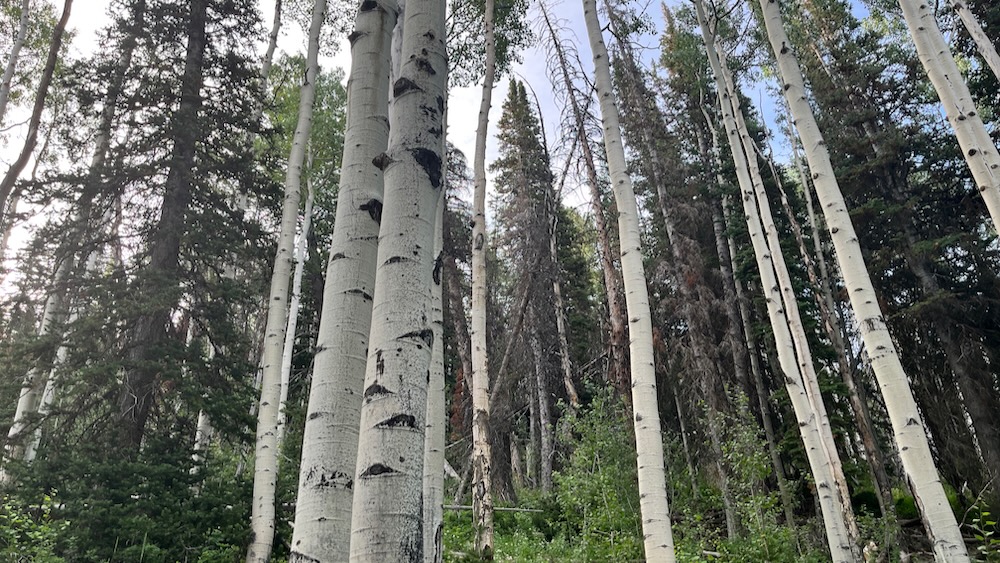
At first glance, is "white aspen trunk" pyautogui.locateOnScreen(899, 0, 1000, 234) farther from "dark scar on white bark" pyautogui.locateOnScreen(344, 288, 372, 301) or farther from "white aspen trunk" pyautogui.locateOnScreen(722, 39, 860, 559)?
"dark scar on white bark" pyautogui.locateOnScreen(344, 288, 372, 301)

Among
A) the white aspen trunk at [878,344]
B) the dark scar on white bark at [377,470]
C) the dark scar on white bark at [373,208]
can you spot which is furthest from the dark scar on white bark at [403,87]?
the white aspen trunk at [878,344]

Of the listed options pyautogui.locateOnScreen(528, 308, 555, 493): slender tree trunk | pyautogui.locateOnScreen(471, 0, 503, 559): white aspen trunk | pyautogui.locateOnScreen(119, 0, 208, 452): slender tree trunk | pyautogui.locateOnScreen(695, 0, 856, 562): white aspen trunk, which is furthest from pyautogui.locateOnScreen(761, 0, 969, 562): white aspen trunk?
pyautogui.locateOnScreen(528, 308, 555, 493): slender tree trunk

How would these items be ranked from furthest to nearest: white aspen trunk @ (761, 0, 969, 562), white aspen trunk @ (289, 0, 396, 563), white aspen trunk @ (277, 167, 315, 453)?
white aspen trunk @ (277, 167, 315, 453), white aspen trunk @ (761, 0, 969, 562), white aspen trunk @ (289, 0, 396, 563)

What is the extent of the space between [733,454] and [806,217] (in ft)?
33.0

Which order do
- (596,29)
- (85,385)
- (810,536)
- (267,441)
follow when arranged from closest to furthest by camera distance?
(596,29) < (267,441) < (85,385) < (810,536)

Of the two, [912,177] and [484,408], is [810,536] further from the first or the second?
[912,177]

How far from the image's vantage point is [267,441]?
252 inches

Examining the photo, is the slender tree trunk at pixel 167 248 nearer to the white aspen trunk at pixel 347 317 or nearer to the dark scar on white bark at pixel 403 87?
the white aspen trunk at pixel 347 317

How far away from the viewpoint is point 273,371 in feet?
21.8

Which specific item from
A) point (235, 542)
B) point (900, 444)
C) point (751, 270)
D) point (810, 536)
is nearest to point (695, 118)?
point (751, 270)

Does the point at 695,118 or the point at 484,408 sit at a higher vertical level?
the point at 695,118

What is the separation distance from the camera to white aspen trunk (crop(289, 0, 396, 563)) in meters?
1.88

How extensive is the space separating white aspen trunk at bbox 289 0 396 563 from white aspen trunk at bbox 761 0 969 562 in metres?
3.44

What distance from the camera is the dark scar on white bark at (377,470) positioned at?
5.17 feet
